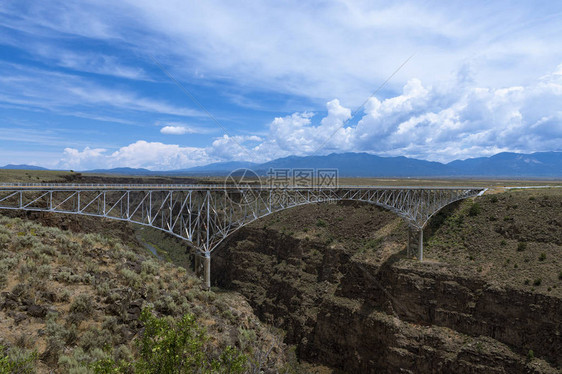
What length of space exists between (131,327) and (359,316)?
2876cm

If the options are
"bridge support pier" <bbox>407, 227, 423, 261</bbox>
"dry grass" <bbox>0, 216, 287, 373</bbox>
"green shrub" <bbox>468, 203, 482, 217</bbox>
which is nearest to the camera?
"dry grass" <bbox>0, 216, 287, 373</bbox>

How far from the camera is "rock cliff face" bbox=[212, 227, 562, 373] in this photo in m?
28.1

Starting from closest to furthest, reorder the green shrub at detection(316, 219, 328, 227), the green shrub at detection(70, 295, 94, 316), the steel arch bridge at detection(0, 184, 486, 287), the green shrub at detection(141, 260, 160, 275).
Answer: the green shrub at detection(70, 295, 94, 316), the green shrub at detection(141, 260, 160, 275), the steel arch bridge at detection(0, 184, 486, 287), the green shrub at detection(316, 219, 328, 227)

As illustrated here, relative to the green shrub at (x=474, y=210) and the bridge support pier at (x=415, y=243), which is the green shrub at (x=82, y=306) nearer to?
the bridge support pier at (x=415, y=243)

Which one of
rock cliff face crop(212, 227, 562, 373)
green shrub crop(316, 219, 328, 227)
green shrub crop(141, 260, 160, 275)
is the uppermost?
green shrub crop(141, 260, 160, 275)

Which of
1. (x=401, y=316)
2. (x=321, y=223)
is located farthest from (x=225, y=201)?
(x=321, y=223)

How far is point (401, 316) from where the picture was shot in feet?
113

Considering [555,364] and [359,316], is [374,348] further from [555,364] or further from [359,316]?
[555,364]

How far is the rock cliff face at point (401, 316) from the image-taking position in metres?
28.1

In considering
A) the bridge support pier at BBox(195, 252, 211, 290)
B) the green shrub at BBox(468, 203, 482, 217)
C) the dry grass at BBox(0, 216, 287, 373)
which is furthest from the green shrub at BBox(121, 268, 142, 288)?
the green shrub at BBox(468, 203, 482, 217)

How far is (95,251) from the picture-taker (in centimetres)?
1702

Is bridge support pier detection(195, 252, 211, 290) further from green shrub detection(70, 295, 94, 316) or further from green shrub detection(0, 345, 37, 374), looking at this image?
green shrub detection(0, 345, 37, 374)

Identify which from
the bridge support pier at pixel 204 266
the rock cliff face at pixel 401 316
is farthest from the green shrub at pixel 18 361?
the rock cliff face at pixel 401 316

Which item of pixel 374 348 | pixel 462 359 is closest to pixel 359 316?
pixel 374 348
